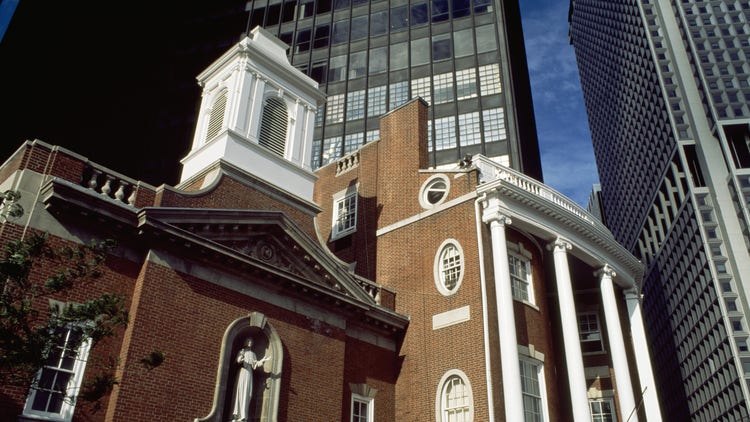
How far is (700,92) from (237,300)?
7250 cm

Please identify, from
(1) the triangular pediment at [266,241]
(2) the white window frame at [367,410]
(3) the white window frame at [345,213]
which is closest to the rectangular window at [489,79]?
(3) the white window frame at [345,213]

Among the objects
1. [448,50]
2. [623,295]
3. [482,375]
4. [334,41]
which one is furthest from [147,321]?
[334,41]

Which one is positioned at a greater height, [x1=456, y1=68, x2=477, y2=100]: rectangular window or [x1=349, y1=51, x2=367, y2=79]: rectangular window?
[x1=349, y1=51, x2=367, y2=79]: rectangular window

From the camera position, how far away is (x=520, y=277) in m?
23.0

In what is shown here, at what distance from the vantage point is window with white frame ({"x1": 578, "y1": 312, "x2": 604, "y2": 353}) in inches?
1096

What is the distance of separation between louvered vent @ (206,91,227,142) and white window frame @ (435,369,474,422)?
40.4 feet

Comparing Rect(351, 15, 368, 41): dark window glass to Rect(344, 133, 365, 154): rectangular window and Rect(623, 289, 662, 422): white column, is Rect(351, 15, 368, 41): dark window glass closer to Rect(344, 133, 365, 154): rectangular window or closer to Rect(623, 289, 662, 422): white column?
Rect(344, 133, 365, 154): rectangular window

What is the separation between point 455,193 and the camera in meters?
23.4

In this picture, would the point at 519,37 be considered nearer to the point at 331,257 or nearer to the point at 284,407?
the point at 331,257

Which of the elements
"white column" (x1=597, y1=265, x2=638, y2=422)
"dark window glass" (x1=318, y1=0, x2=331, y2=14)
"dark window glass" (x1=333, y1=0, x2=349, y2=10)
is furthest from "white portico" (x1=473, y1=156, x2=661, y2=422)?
"dark window glass" (x1=318, y1=0, x2=331, y2=14)

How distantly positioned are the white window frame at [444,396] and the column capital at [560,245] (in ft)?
21.7

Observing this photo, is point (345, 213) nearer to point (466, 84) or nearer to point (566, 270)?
point (566, 270)

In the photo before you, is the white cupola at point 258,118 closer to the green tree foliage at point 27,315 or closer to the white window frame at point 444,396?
the white window frame at point 444,396

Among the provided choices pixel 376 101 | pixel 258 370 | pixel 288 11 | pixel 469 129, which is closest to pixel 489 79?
pixel 469 129
